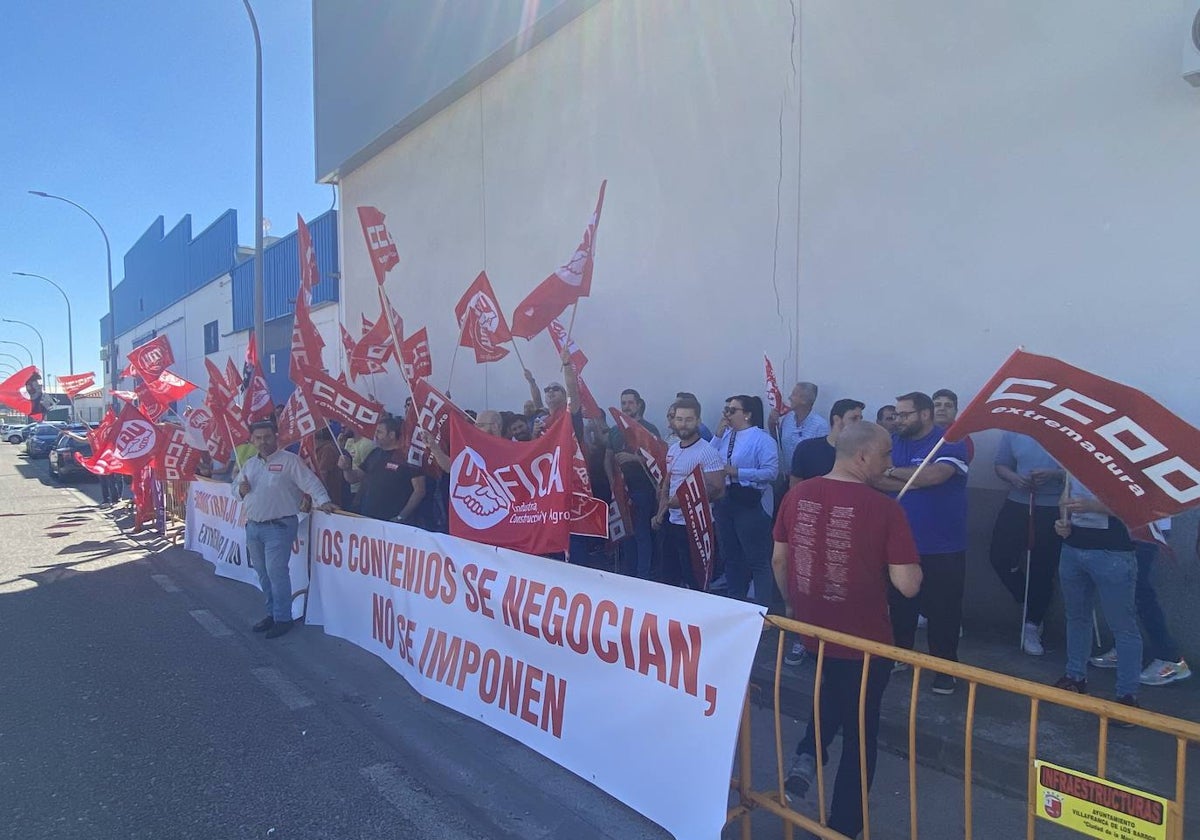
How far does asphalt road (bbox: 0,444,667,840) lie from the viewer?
362 cm

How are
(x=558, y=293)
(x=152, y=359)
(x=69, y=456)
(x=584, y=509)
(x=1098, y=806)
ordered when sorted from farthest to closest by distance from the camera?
(x=69, y=456)
(x=152, y=359)
(x=558, y=293)
(x=584, y=509)
(x=1098, y=806)

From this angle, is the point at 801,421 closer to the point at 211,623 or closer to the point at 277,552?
the point at 277,552

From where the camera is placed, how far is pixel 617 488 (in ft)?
22.4

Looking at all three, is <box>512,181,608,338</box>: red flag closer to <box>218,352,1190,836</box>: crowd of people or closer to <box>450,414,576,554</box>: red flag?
<box>218,352,1190,836</box>: crowd of people

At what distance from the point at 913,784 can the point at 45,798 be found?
165 inches

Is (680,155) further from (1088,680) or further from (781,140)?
(1088,680)

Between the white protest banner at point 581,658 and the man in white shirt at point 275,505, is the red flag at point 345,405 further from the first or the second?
the white protest banner at point 581,658

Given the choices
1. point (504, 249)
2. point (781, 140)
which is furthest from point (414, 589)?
point (504, 249)

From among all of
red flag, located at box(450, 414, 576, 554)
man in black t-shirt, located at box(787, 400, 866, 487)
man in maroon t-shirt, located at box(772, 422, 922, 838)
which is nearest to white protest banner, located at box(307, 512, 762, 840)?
red flag, located at box(450, 414, 576, 554)

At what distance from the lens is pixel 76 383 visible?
50.1 ft

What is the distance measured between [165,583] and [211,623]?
215cm

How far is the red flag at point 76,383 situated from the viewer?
15.0m

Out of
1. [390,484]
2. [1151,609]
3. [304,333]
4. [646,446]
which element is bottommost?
[1151,609]

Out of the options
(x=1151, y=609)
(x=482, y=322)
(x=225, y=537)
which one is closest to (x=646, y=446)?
(x=482, y=322)
